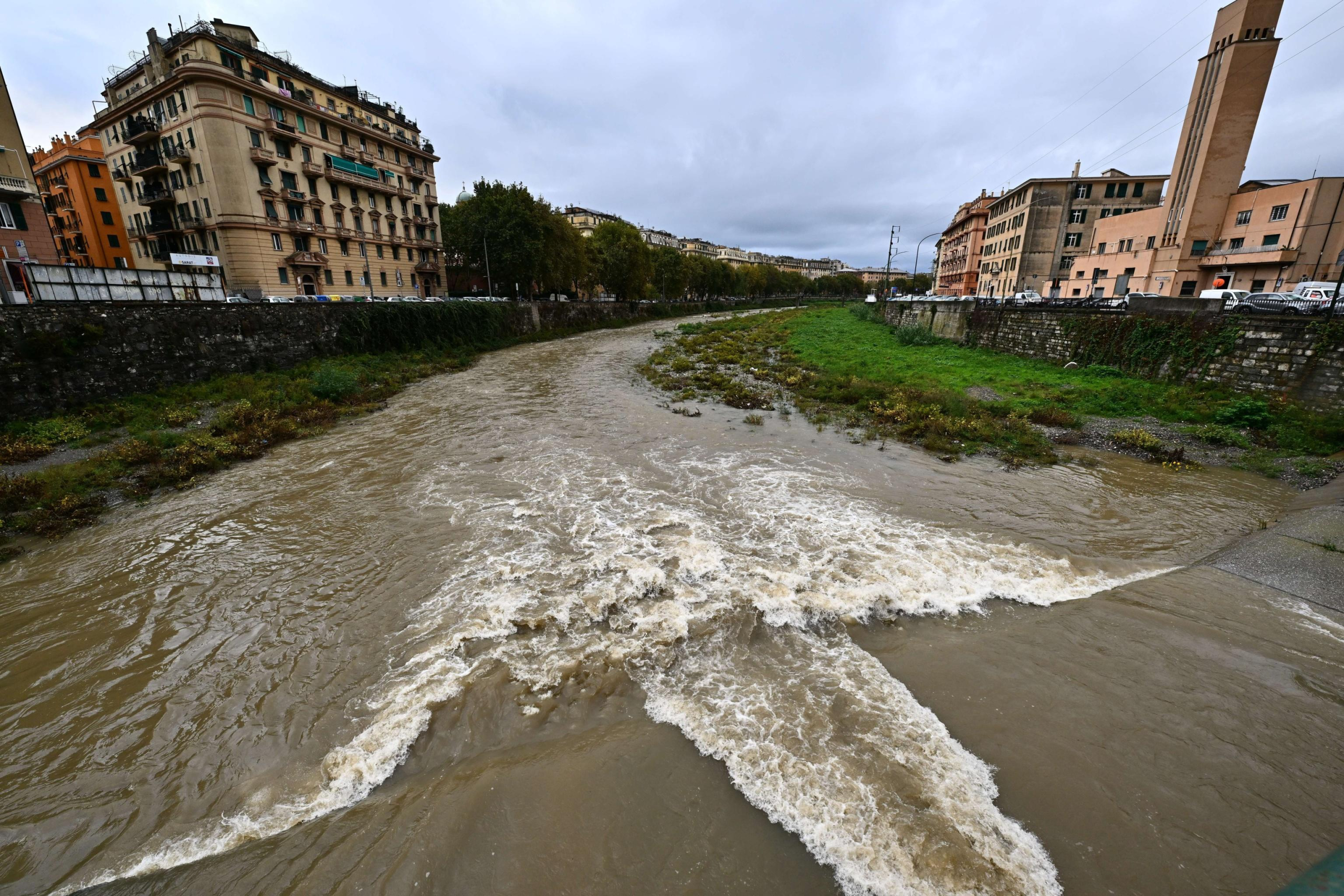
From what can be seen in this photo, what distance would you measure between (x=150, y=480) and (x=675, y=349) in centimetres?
2838

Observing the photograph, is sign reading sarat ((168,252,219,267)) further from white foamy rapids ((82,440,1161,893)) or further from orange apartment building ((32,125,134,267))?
white foamy rapids ((82,440,1161,893))

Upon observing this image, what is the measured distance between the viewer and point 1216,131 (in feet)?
114

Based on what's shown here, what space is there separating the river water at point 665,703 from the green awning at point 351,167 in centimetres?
4333

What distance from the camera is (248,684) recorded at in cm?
586

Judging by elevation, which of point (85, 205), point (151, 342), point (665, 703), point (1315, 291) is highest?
point (85, 205)

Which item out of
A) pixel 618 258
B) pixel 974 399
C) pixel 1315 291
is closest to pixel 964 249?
pixel 618 258

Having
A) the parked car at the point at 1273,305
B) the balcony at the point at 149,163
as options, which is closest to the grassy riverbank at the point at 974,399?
the parked car at the point at 1273,305

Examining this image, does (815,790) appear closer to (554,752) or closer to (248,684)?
(554,752)

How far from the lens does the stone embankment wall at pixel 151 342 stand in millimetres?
14875

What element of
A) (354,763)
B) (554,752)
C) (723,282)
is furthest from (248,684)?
(723,282)

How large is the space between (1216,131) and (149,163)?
249ft

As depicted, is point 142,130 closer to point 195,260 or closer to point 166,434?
point 195,260

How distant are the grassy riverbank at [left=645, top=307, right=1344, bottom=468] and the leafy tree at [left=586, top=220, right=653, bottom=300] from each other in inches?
1283

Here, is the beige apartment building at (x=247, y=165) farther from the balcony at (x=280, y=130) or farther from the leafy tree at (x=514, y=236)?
the leafy tree at (x=514, y=236)
